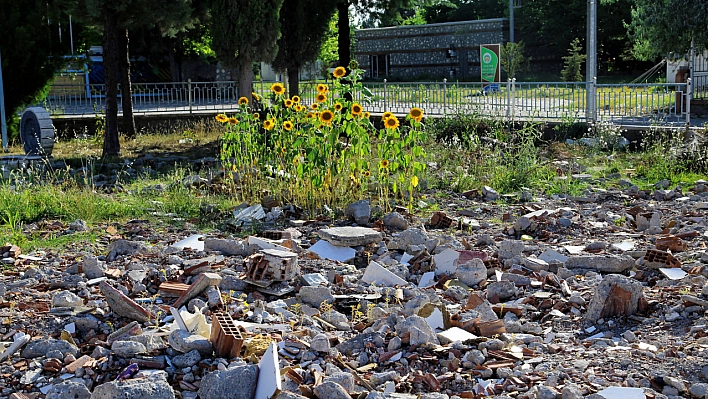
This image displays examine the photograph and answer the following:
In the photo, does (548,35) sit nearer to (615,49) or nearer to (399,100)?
(615,49)

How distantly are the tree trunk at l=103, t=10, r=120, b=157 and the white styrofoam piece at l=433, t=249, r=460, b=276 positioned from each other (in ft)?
34.6

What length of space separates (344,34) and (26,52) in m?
7.88

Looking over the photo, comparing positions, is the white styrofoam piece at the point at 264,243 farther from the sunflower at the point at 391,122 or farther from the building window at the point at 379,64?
the building window at the point at 379,64

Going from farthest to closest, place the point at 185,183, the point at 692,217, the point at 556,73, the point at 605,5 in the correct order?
the point at 556,73 < the point at 605,5 < the point at 185,183 < the point at 692,217

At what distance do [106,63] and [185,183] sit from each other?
5.84 m

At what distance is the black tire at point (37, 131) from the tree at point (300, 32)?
6703 millimetres

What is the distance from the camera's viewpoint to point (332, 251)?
6.96m

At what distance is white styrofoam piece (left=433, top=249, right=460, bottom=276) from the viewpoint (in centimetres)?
630

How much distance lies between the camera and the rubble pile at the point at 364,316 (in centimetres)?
402

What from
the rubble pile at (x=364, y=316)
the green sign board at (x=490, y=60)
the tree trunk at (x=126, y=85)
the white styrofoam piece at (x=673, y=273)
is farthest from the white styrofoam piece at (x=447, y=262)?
the green sign board at (x=490, y=60)

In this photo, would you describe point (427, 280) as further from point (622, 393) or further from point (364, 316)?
point (622, 393)

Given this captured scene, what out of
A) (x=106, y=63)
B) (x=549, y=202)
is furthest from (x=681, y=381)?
(x=106, y=63)

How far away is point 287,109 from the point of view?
380 inches

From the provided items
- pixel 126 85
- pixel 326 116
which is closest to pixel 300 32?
pixel 126 85
